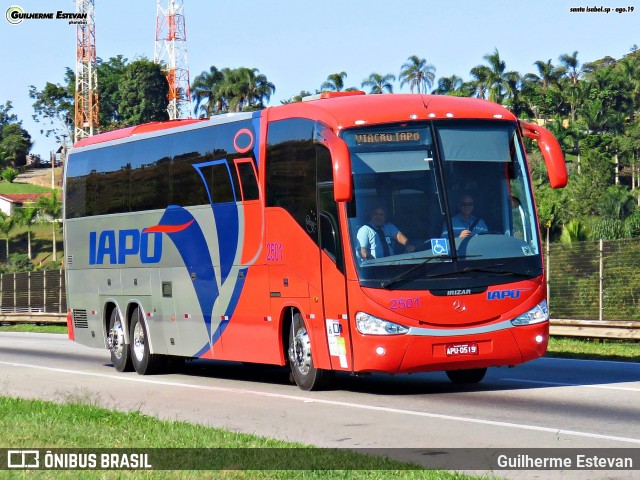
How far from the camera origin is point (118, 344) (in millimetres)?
22875

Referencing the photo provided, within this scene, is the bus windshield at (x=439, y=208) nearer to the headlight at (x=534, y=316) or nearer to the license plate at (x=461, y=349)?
the headlight at (x=534, y=316)

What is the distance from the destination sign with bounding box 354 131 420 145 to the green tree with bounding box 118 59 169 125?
11569 cm

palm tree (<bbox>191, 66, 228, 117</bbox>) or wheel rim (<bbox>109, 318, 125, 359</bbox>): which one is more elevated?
palm tree (<bbox>191, 66, 228, 117</bbox>)

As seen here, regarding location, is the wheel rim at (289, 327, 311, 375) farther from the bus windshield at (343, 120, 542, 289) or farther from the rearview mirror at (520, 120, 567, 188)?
the rearview mirror at (520, 120, 567, 188)

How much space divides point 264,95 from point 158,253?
94.2 meters

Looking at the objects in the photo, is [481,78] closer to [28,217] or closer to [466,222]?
[28,217]

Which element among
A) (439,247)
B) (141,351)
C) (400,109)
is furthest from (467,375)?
(141,351)

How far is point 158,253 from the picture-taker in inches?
829

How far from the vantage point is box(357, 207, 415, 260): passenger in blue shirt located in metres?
15.3

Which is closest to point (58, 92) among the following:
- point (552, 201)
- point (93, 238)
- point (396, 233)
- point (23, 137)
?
point (23, 137)

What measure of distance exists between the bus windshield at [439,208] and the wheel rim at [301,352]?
1.78 metres

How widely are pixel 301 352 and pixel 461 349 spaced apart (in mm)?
2514

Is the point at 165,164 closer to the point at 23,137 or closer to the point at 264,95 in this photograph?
the point at 264,95

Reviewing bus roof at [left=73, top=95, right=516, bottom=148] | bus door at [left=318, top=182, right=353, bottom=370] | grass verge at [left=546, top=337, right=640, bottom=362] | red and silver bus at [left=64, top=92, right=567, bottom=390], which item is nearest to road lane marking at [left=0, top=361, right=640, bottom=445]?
red and silver bus at [left=64, top=92, right=567, bottom=390]
